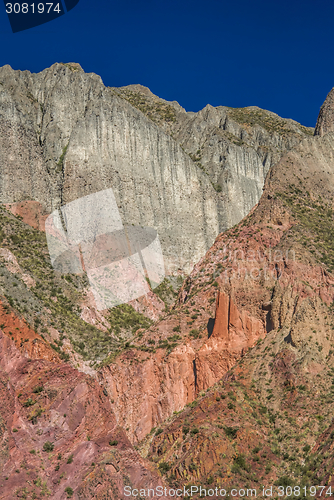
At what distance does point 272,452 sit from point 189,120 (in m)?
92.2

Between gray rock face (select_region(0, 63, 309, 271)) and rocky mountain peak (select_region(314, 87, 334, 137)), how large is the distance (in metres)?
29.0

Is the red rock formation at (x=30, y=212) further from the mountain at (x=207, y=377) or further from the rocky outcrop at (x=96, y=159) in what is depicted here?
the mountain at (x=207, y=377)

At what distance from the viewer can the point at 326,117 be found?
241 feet

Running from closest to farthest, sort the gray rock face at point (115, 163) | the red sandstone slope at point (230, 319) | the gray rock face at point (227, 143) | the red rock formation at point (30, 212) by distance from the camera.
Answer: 1. the red sandstone slope at point (230, 319)
2. the red rock formation at point (30, 212)
3. the gray rock face at point (115, 163)
4. the gray rock face at point (227, 143)

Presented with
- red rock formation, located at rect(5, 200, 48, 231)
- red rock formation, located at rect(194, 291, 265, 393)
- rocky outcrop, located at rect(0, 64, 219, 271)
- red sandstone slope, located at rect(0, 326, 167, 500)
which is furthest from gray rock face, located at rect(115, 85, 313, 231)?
red sandstone slope, located at rect(0, 326, 167, 500)

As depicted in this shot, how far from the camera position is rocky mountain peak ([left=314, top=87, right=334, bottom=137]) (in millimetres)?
72125

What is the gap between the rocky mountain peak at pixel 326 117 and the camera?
72.1m

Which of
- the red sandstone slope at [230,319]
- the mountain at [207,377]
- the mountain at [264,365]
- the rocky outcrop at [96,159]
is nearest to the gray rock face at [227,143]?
the rocky outcrop at [96,159]

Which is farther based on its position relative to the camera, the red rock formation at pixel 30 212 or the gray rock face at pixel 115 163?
the gray rock face at pixel 115 163

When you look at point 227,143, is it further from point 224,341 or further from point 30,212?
point 224,341

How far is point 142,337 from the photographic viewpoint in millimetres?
47531

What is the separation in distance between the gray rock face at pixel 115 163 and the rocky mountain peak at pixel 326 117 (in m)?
29.0

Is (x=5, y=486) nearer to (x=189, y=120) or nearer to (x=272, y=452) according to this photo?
(x=272, y=452)

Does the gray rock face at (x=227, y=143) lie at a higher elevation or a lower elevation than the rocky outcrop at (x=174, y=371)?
higher
